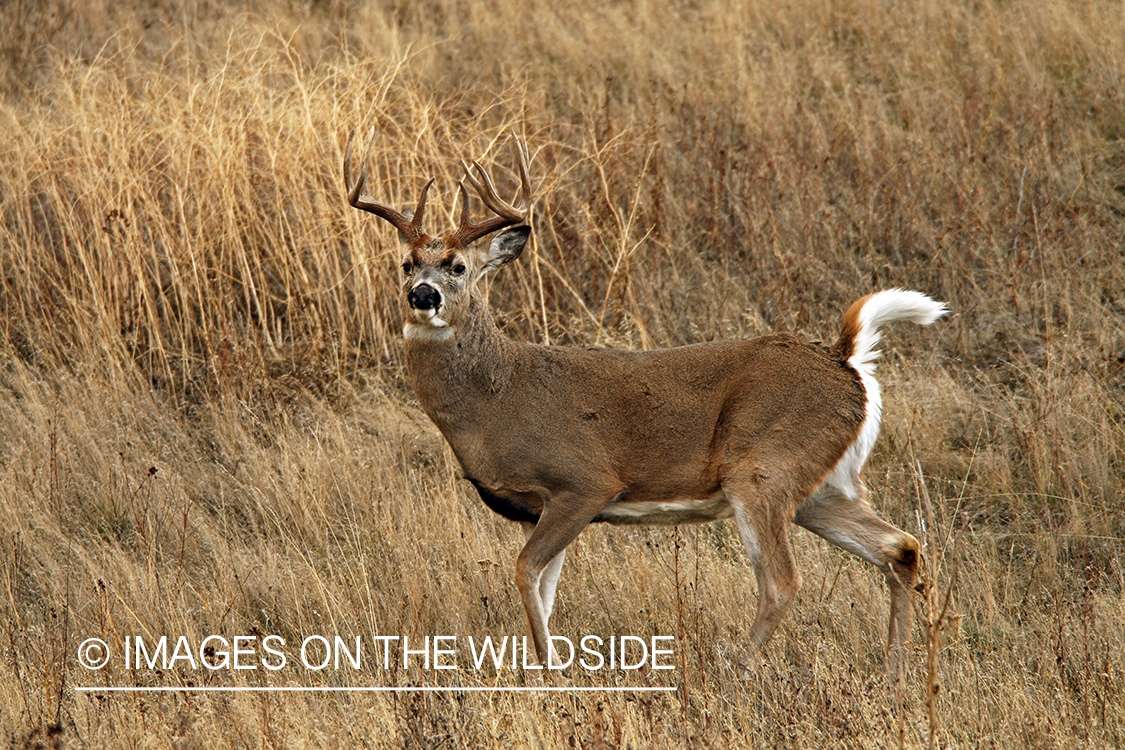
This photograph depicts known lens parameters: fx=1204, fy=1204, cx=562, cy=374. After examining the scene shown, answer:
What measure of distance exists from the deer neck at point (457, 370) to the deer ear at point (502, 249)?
0.28 metres

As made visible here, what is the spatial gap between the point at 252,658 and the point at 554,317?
3.36m

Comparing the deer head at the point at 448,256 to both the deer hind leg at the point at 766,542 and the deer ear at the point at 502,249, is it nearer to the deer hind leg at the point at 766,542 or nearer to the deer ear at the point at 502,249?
the deer ear at the point at 502,249

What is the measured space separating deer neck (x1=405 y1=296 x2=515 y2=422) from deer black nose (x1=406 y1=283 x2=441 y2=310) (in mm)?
212

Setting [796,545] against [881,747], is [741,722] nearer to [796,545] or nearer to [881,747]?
[881,747]

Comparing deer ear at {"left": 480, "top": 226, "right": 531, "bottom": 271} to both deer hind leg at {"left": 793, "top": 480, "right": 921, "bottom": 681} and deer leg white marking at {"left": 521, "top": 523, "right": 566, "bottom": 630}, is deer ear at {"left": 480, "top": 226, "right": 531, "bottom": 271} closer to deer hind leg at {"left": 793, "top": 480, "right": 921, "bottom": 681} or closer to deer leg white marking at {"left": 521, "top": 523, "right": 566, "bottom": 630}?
deer leg white marking at {"left": 521, "top": 523, "right": 566, "bottom": 630}

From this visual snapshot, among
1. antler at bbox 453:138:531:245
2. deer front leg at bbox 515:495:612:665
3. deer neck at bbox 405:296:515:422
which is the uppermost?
antler at bbox 453:138:531:245

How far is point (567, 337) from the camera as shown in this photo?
24.4ft

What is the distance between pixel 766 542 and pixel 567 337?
3.20 m

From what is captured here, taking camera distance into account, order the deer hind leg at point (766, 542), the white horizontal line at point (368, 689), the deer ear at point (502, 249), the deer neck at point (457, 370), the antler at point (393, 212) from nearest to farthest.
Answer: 1. the white horizontal line at point (368, 689)
2. the deer hind leg at point (766, 542)
3. the deer neck at point (457, 370)
4. the antler at point (393, 212)
5. the deer ear at point (502, 249)

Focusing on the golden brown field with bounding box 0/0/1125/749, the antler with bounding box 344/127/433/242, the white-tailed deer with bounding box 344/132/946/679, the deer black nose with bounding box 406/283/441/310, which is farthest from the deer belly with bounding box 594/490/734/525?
the antler with bounding box 344/127/433/242

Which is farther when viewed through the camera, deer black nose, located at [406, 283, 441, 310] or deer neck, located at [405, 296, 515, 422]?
deer neck, located at [405, 296, 515, 422]

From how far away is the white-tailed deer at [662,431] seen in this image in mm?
4527

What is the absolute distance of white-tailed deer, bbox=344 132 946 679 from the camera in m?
4.53

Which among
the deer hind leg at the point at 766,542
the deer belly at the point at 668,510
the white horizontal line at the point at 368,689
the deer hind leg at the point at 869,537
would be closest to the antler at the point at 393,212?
the deer belly at the point at 668,510
